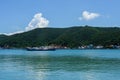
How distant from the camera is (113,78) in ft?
133

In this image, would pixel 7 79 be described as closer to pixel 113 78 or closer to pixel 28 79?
pixel 28 79

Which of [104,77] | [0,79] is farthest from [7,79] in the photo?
[104,77]

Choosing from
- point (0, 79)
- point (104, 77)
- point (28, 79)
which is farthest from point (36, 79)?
point (104, 77)

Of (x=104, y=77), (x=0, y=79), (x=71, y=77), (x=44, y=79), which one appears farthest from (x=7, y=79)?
(x=104, y=77)

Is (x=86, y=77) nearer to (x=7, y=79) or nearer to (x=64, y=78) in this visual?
(x=64, y=78)

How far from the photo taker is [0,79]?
40.8 meters

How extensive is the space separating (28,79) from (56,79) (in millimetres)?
3077

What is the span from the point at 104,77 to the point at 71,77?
3650 mm

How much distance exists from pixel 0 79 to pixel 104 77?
11386 mm

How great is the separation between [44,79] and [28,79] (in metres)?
1.72

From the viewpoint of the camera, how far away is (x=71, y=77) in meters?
42.1

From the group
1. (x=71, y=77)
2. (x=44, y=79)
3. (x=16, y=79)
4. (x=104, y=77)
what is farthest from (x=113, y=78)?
(x=16, y=79)

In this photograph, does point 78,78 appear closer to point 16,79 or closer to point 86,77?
point 86,77

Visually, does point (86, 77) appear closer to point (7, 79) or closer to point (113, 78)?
point (113, 78)
